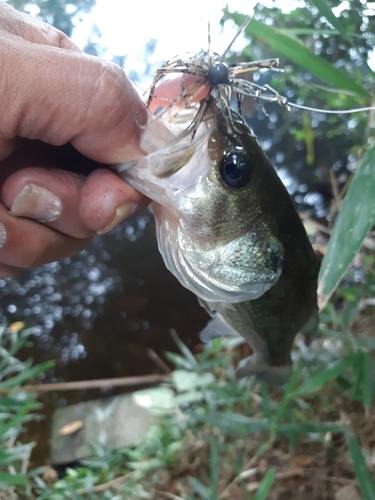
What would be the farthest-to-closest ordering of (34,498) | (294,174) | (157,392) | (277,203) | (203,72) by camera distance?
(294,174), (157,392), (34,498), (277,203), (203,72)

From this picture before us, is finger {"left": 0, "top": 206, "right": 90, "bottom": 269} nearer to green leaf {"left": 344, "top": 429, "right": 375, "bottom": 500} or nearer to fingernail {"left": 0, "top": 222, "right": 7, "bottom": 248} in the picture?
fingernail {"left": 0, "top": 222, "right": 7, "bottom": 248}

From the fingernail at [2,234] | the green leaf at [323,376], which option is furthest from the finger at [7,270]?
the green leaf at [323,376]

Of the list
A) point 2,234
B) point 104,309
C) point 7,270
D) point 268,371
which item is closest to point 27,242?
point 2,234

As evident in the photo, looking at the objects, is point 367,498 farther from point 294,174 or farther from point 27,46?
point 294,174

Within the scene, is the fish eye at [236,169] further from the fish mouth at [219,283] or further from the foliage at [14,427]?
the foliage at [14,427]

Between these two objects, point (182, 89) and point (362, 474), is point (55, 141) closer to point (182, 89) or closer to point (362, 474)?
point (182, 89)

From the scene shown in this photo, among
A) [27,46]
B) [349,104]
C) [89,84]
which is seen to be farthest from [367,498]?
[349,104]

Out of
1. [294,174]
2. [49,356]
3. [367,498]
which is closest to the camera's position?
[367,498]

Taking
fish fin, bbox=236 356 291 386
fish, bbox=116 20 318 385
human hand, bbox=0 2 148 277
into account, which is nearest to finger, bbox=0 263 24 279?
human hand, bbox=0 2 148 277
